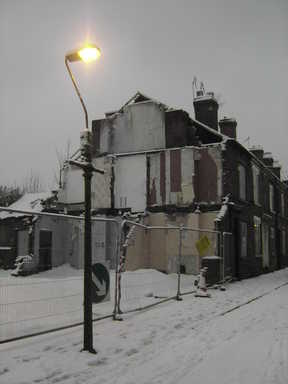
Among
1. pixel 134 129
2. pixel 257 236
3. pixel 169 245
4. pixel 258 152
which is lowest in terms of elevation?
pixel 169 245

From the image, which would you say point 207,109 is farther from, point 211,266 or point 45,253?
point 45,253

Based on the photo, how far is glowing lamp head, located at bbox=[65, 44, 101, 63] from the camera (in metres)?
7.29

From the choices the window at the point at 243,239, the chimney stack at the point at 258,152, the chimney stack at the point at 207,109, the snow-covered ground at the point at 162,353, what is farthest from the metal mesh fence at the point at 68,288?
the chimney stack at the point at 258,152

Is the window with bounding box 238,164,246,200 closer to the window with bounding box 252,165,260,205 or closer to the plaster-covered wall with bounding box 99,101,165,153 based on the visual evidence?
the window with bounding box 252,165,260,205

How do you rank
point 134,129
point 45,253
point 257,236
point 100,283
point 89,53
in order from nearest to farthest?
point 89,53 → point 45,253 → point 100,283 → point 134,129 → point 257,236

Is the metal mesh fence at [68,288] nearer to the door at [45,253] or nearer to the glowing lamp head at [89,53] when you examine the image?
the door at [45,253]

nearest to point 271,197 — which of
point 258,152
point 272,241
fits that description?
point 272,241

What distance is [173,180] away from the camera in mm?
22625

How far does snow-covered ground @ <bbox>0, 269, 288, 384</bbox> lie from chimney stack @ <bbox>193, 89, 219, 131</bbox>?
16.8 meters

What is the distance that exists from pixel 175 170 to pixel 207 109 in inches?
225

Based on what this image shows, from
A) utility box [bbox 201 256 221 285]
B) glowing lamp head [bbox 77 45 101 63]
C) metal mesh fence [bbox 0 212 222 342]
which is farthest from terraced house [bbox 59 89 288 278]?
glowing lamp head [bbox 77 45 101 63]

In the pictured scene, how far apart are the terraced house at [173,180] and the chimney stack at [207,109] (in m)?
0.06

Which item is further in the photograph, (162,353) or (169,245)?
(169,245)

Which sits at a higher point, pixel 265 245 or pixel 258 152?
pixel 258 152
